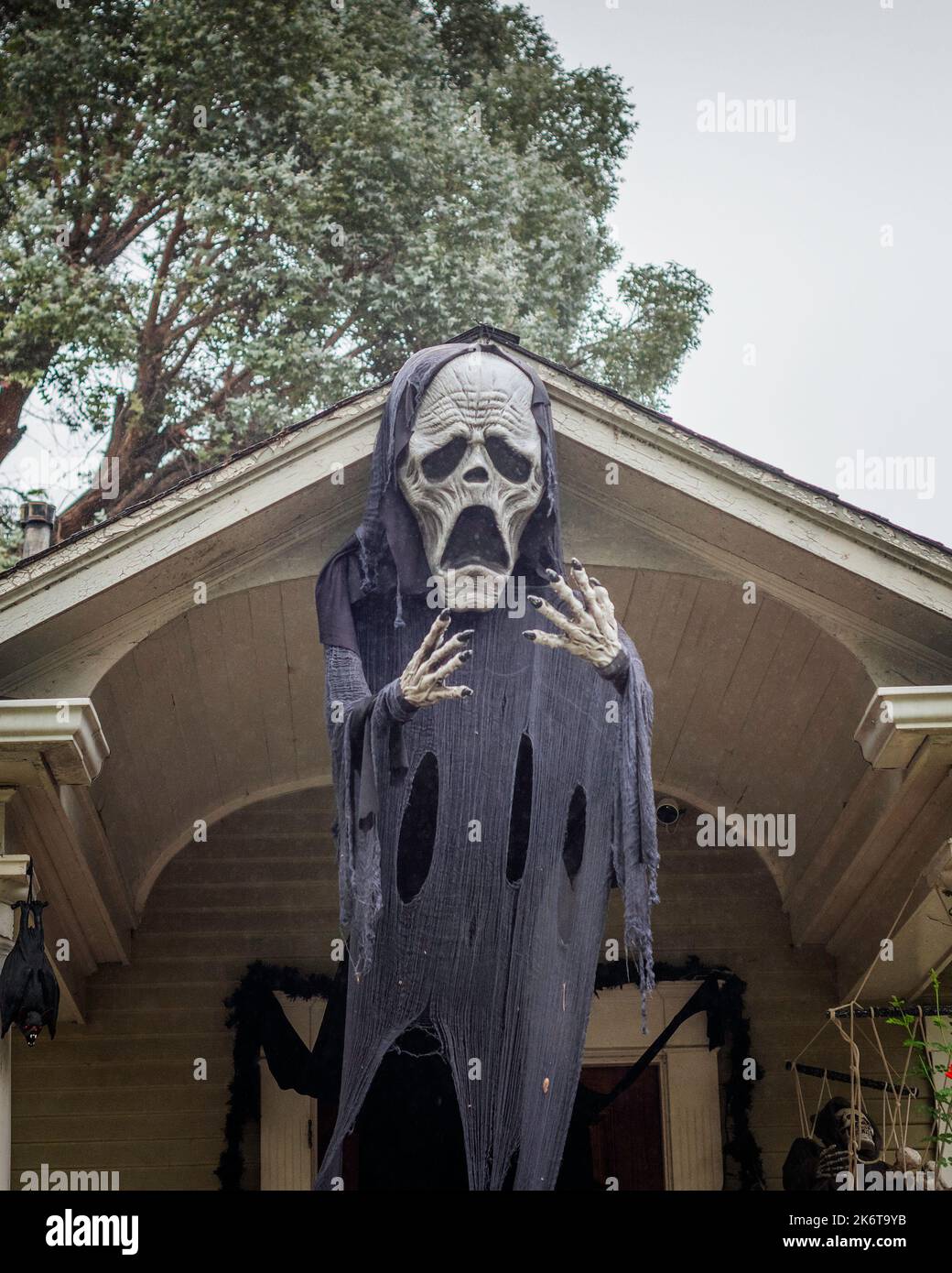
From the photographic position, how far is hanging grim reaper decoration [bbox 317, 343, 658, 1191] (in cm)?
761

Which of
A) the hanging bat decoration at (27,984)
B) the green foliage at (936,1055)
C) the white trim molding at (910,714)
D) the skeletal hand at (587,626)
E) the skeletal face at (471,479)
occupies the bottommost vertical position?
the green foliage at (936,1055)

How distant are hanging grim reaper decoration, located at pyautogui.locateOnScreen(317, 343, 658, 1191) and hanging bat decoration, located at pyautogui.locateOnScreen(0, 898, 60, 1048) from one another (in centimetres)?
132

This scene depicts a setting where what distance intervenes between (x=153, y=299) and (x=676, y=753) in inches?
496

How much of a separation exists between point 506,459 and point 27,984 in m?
3.11

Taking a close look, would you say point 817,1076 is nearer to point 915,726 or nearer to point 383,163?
point 915,726

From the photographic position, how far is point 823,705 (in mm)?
9453

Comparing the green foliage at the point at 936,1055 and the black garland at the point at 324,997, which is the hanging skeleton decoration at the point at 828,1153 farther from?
the black garland at the point at 324,997

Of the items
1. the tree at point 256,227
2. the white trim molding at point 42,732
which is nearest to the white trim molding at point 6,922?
the white trim molding at point 42,732

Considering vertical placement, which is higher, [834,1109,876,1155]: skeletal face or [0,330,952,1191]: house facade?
[0,330,952,1191]: house facade

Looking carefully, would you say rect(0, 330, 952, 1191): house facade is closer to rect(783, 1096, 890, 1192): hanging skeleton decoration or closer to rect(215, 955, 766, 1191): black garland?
rect(215, 955, 766, 1191): black garland

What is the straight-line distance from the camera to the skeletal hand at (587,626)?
7.61 meters

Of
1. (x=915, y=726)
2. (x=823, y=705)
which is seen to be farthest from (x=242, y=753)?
(x=915, y=726)

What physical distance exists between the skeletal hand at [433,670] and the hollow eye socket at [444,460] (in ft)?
2.70

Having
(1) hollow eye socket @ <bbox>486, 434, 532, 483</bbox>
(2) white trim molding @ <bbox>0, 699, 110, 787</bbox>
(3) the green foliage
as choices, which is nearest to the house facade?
(2) white trim molding @ <bbox>0, 699, 110, 787</bbox>
